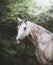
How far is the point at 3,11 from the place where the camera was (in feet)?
11.7

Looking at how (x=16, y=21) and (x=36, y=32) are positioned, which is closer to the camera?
(x=36, y=32)

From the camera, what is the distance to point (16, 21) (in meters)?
3.39

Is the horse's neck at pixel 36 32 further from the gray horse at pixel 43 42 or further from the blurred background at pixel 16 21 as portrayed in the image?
the blurred background at pixel 16 21

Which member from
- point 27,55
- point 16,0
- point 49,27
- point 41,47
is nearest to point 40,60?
point 41,47

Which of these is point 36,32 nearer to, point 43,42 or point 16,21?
point 43,42

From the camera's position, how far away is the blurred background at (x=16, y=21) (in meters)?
3.20

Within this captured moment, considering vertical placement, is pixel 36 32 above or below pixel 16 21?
above

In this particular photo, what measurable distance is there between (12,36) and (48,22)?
505mm

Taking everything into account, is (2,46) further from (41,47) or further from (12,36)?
(41,47)

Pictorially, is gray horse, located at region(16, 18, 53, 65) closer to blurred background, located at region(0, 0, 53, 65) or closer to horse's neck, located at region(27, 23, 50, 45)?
horse's neck, located at region(27, 23, 50, 45)

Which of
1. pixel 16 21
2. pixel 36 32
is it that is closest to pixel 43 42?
pixel 36 32

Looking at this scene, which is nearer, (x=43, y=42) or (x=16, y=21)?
(x=43, y=42)

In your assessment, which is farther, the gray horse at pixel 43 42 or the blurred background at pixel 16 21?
the blurred background at pixel 16 21

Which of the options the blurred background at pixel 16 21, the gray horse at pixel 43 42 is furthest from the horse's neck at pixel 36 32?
the blurred background at pixel 16 21
